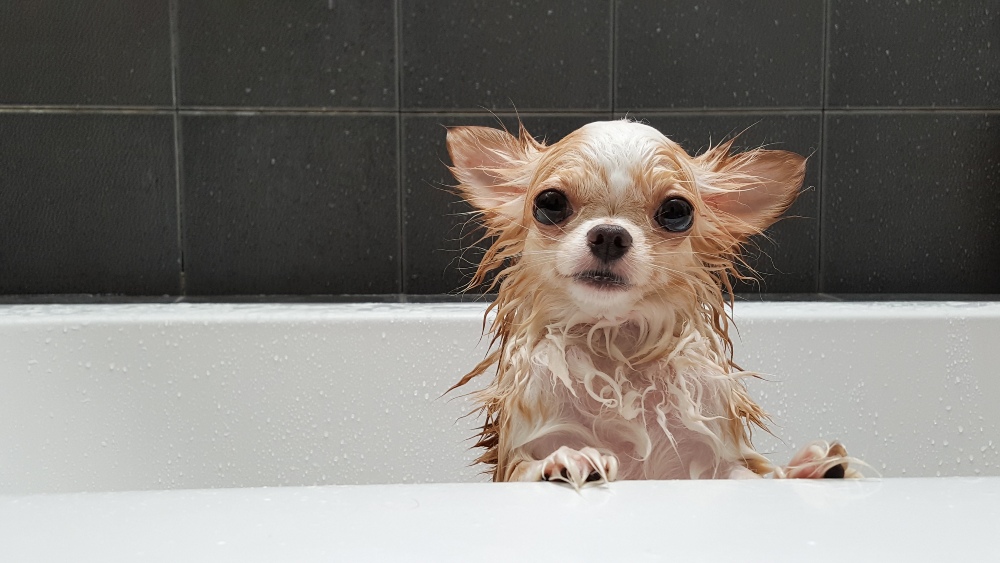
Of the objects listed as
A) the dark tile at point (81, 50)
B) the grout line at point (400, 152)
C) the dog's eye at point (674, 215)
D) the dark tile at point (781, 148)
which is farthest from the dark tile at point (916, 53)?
the dark tile at point (81, 50)

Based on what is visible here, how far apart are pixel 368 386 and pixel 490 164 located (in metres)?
0.66

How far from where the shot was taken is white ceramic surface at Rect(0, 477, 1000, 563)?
1.79 feet

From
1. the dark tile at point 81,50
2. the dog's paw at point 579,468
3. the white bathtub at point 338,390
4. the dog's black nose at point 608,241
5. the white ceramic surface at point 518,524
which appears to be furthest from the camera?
the dark tile at point 81,50

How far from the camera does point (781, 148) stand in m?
1.92

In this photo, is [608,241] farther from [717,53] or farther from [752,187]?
[717,53]

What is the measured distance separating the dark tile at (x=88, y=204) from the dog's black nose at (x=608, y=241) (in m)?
1.32

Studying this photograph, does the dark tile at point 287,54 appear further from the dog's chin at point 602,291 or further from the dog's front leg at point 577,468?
the dog's front leg at point 577,468

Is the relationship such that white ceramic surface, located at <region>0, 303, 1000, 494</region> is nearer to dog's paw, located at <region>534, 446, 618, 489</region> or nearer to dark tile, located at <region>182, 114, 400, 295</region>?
dark tile, located at <region>182, 114, 400, 295</region>

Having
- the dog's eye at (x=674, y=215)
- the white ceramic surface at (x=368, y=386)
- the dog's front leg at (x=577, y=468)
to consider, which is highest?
the dog's eye at (x=674, y=215)

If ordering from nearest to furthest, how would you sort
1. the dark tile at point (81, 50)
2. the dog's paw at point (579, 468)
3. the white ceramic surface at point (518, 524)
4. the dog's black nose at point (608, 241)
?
the white ceramic surface at point (518, 524) → the dog's paw at point (579, 468) → the dog's black nose at point (608, 241) → the dark tile at point (81, 50)

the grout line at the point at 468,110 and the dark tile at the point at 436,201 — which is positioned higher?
the grout line at the point at 468,110

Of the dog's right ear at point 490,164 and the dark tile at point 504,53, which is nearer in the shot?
the dog's right ear at point 490,164

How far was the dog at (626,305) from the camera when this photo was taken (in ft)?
2.93

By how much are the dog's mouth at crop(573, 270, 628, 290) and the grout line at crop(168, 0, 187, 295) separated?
129 cm
